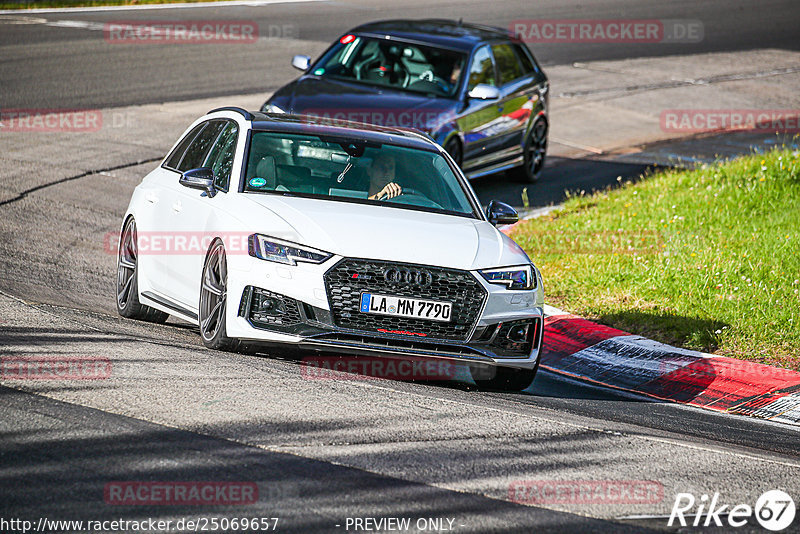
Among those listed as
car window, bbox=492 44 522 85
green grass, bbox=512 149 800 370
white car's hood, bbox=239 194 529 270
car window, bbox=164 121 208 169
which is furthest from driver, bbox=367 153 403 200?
car window, bbox=492 44 522 85

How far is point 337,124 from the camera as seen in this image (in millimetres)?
8773

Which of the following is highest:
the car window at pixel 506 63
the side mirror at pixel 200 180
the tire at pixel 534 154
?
the side mirror at pixel 200 180

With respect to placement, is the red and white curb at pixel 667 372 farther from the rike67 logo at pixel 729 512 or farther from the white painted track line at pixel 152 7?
the white painted track line at pixel 152 7

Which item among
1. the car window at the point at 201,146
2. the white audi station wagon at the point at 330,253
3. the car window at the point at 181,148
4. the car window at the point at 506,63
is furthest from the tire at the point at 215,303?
the car window at the point at 506,63

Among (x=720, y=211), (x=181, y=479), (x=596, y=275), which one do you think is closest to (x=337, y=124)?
(x=596, y=275)

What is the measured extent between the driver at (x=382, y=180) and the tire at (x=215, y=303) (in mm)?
1267

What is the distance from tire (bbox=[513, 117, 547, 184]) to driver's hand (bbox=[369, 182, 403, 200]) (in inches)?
285

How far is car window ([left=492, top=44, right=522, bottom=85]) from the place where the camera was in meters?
15.0

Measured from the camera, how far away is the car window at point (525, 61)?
15781 mm

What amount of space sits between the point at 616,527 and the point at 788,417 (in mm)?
3540

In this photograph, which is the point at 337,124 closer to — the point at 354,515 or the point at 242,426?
the point at 242,426

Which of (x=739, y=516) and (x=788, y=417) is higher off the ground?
(x=739, y=516)

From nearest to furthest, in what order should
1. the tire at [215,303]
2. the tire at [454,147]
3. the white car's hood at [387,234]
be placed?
1. the white car's hood at [387,234]
2. the tire at [215,303]
3. the tire at [454,147]

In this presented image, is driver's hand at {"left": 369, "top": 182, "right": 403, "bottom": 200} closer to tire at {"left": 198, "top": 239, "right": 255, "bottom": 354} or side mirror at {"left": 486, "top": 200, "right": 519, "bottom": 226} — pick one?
side mirror at {"left": 486, "top": 200, "right": 519, "bottom": 226}
